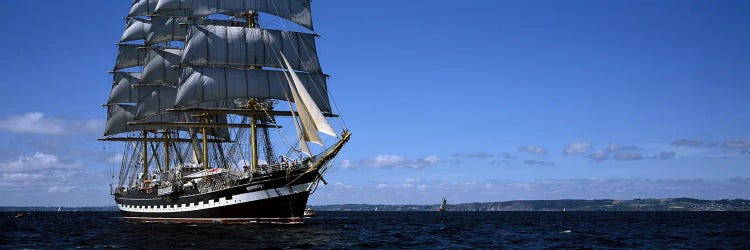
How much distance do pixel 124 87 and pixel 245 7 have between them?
29.6m

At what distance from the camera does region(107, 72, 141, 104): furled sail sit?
302 feet

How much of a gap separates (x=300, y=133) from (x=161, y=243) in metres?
17.9

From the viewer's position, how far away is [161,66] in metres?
84.6

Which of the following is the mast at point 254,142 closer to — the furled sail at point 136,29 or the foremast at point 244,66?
the foremast at point 244,66

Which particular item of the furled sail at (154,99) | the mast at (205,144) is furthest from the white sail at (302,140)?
the furled sail at (154,99)

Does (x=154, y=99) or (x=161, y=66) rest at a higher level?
(x=161, y=66)

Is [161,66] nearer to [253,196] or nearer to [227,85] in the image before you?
[227,85]

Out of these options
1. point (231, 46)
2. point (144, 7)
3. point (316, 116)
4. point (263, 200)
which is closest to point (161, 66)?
point (144, 7)

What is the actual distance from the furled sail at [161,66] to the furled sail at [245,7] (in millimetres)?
11509

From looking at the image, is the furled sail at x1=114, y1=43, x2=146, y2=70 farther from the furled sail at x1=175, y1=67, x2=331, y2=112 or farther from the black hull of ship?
the black hull of ship

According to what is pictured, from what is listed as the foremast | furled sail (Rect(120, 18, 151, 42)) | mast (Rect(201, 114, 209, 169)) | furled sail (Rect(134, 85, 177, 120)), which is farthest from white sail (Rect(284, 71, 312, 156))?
furled sail (Rect(120, 18, 151, 42))

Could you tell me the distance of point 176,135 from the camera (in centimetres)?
9194

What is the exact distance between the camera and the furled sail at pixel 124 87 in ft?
302

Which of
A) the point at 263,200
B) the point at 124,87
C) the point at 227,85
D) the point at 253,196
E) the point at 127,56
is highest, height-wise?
the point at 127,56
